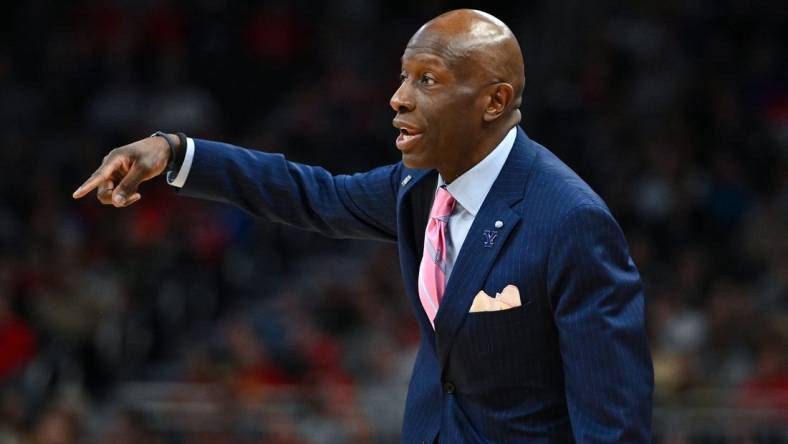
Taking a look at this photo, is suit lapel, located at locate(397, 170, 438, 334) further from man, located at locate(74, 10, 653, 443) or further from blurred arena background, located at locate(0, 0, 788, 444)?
blurred arena background, located at locate(0, 0, 788, 444)

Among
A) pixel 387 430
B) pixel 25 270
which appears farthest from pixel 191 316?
pixel 387 430

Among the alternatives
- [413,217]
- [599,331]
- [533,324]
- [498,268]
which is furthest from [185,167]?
[599,331]

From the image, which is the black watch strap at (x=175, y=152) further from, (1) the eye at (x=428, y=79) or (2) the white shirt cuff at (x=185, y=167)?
(1) the eye at (x=428, y=79)

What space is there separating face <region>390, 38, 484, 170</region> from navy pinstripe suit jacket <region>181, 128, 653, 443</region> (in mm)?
136

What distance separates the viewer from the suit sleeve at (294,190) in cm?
325

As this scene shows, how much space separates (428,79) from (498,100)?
6.3 inches

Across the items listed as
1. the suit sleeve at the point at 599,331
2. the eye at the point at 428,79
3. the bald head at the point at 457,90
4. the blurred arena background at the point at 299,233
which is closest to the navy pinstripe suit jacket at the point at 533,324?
the suit sleeve at the point at 599,331

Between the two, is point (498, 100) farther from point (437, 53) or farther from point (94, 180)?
point (94, 180)

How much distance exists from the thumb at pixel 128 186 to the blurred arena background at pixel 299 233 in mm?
4433

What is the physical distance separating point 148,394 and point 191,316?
55.5 inches

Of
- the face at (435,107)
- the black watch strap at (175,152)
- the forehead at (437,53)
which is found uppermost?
the forehead at (437,53)

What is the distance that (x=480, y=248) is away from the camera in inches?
115

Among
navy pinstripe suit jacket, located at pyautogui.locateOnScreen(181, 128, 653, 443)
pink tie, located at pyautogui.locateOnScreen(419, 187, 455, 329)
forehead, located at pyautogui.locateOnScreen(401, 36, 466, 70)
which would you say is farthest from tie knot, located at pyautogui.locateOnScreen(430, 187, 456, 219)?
forehead, located at pyautogui.locateOnScreen(401, 36, 466, 70)

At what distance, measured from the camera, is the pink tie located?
3014 mm
